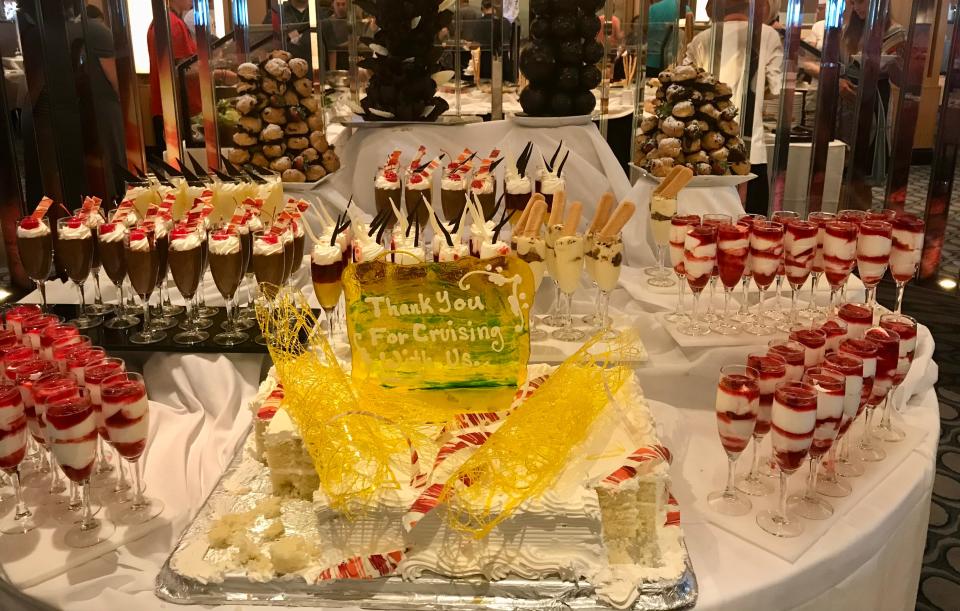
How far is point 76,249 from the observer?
247 cm

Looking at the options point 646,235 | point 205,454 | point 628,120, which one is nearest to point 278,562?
point 205,454

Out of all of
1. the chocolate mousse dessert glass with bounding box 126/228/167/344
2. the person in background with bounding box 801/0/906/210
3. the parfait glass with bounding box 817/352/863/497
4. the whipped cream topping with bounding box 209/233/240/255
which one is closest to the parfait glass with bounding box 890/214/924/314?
the parfait glass with bounding box 817/352/863/497

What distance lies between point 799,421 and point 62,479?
1.60 meters

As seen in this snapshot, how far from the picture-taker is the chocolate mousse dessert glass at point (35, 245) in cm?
248

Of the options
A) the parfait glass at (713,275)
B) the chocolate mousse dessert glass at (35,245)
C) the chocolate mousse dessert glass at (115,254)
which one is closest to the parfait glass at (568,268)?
the parfait glass at (713,275)

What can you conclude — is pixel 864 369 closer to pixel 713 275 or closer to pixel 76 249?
pixel 713 275

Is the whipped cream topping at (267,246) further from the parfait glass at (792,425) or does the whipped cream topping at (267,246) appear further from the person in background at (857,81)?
the person in background at (857,81)

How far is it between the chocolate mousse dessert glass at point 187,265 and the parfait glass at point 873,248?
1.86 m

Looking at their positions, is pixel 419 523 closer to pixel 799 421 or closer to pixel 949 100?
pixel 799 421

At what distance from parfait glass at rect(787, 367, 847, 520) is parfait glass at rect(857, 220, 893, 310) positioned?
2.23ft

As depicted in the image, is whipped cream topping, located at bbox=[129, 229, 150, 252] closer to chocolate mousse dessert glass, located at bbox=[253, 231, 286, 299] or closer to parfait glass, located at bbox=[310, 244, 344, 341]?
chocolate mousse dessert glass, located at bbox=[253, 231, 286, 299]

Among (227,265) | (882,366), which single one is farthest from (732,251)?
(227,265)

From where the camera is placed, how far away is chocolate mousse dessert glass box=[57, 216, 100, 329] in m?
2.46

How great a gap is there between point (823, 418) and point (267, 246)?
1.55 m
